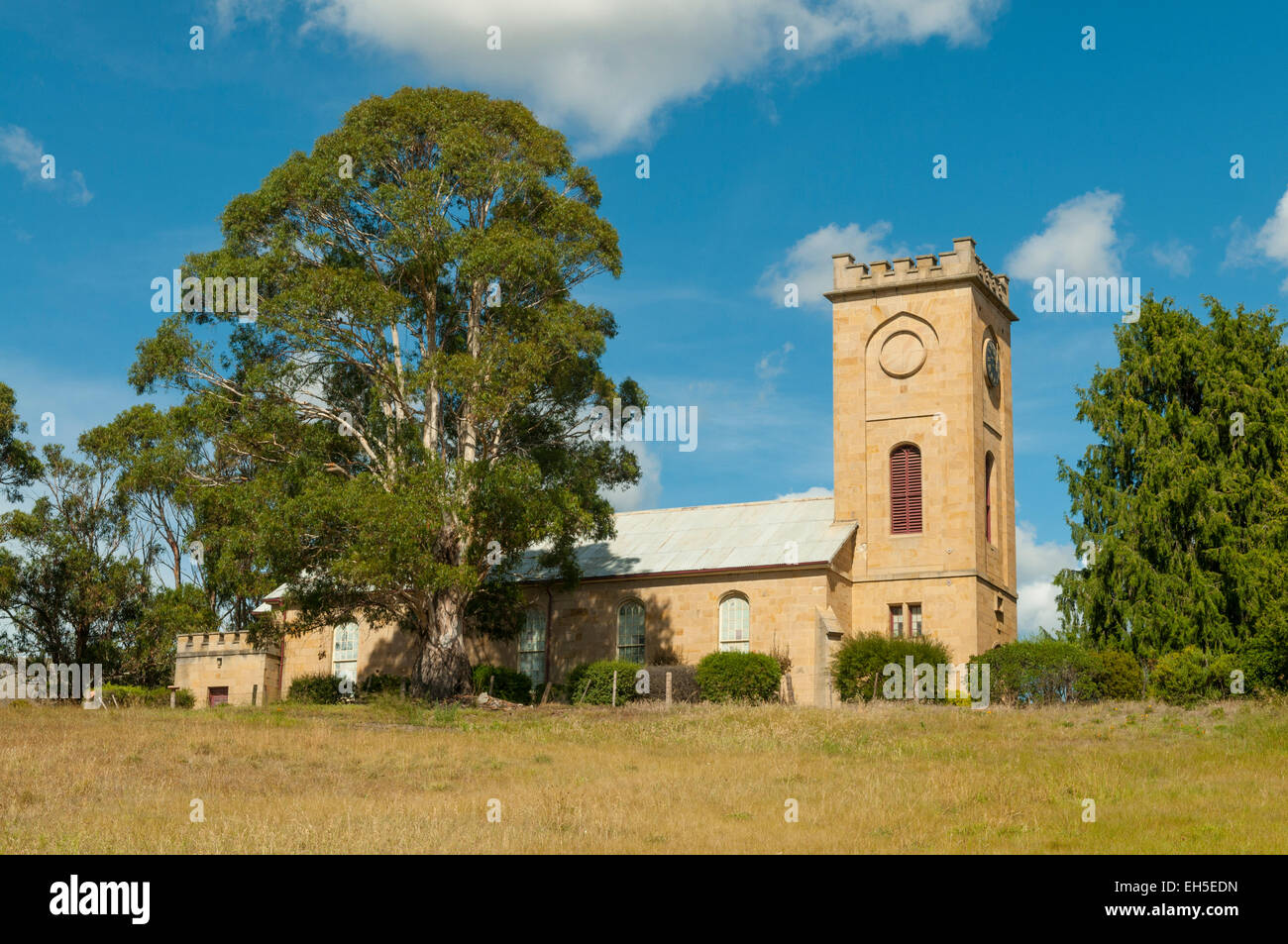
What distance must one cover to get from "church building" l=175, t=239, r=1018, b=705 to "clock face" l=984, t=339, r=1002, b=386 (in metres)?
0.08

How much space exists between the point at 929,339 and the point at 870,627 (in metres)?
8.83

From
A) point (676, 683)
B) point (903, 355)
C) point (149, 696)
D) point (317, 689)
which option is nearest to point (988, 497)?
point (903, 355)

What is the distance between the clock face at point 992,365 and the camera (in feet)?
131

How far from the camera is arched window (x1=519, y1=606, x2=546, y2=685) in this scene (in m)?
40.8

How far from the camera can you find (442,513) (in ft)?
100

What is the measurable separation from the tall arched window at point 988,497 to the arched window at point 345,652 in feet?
67.4

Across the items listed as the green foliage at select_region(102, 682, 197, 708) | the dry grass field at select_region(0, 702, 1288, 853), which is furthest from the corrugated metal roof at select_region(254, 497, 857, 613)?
the dry grass field at select_region(0, 702, 1288, 853)

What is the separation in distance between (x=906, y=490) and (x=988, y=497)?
109 inches
